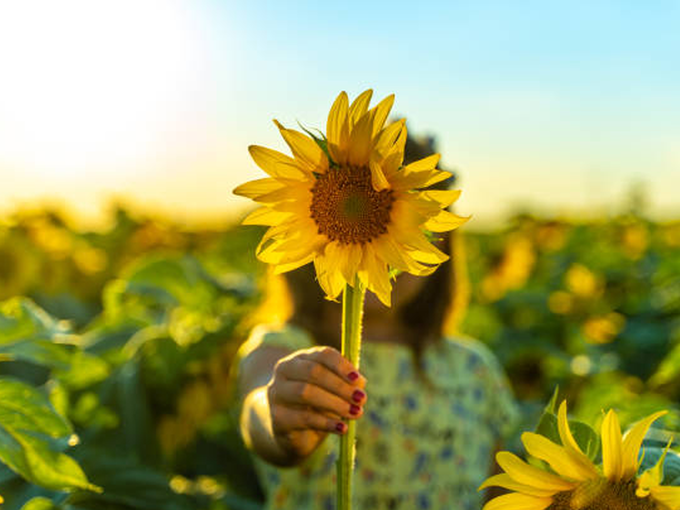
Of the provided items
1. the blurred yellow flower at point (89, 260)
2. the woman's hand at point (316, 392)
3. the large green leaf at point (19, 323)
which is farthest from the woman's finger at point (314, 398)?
the blurred yellow flower at point (89, 260)

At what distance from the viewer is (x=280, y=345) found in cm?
182

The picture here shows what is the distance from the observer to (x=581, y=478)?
2.60ft

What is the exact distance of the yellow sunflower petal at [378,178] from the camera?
772mm

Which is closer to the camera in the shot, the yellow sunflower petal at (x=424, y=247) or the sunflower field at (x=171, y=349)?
the yellow sunflower petal at (x=424, y=247)

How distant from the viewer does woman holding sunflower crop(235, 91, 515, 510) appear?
807 mm

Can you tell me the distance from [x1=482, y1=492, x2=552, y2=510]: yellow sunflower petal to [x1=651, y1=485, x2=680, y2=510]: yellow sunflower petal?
11 cm

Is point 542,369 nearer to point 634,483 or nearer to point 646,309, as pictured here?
point 646,309

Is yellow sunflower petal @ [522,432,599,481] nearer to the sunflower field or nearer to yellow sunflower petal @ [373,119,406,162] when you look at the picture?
the sunflower field

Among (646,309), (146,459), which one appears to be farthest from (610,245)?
(146,459)

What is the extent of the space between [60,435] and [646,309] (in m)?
3.36

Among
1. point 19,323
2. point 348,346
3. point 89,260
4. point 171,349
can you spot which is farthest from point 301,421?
point 89,260

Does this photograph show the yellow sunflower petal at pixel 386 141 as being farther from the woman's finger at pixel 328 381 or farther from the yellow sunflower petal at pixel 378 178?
the woman's finger at pixel 328 381

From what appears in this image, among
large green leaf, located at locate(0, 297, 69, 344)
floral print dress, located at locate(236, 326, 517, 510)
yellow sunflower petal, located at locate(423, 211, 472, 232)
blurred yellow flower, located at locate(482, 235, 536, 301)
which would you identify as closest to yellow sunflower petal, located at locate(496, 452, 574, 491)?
yellow sunflower petal, located at locate(423, 211, 472, 232)

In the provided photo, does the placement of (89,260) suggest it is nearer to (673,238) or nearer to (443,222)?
(443,222)
